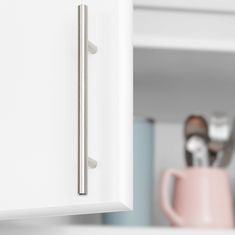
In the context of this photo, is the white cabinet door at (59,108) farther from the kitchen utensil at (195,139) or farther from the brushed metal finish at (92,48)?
the kitchen utensil at (195,139)

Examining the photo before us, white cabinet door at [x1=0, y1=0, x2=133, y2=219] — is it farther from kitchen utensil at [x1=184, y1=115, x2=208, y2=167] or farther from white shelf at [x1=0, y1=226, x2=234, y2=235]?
kitchen utensil at [x1=184, y1=115, x2=208, y2=167]

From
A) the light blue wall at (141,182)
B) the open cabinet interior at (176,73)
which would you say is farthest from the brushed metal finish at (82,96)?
the light blue wall at (141,182)

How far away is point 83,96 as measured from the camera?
0.60m

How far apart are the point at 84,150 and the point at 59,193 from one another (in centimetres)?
5

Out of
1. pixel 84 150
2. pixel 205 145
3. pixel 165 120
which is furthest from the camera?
pixel 165 120

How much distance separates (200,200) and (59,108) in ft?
1.38

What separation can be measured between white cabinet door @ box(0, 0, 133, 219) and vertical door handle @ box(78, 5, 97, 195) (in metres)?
0.01

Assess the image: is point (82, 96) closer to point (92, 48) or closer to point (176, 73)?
point (92, 48)

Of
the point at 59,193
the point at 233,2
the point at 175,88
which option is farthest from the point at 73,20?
the point at 175,88

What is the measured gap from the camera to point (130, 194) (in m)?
0.59

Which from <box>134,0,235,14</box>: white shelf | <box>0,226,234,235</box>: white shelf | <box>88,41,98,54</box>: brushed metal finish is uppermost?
<box>134,0,235,14</box>: white shelf

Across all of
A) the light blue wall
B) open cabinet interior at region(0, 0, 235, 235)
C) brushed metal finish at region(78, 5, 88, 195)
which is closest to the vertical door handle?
brushed metal finish at region(78, 5, 88, 195)

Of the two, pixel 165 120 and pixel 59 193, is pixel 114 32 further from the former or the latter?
pixel 165 120

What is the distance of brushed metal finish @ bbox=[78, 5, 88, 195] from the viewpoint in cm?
58
